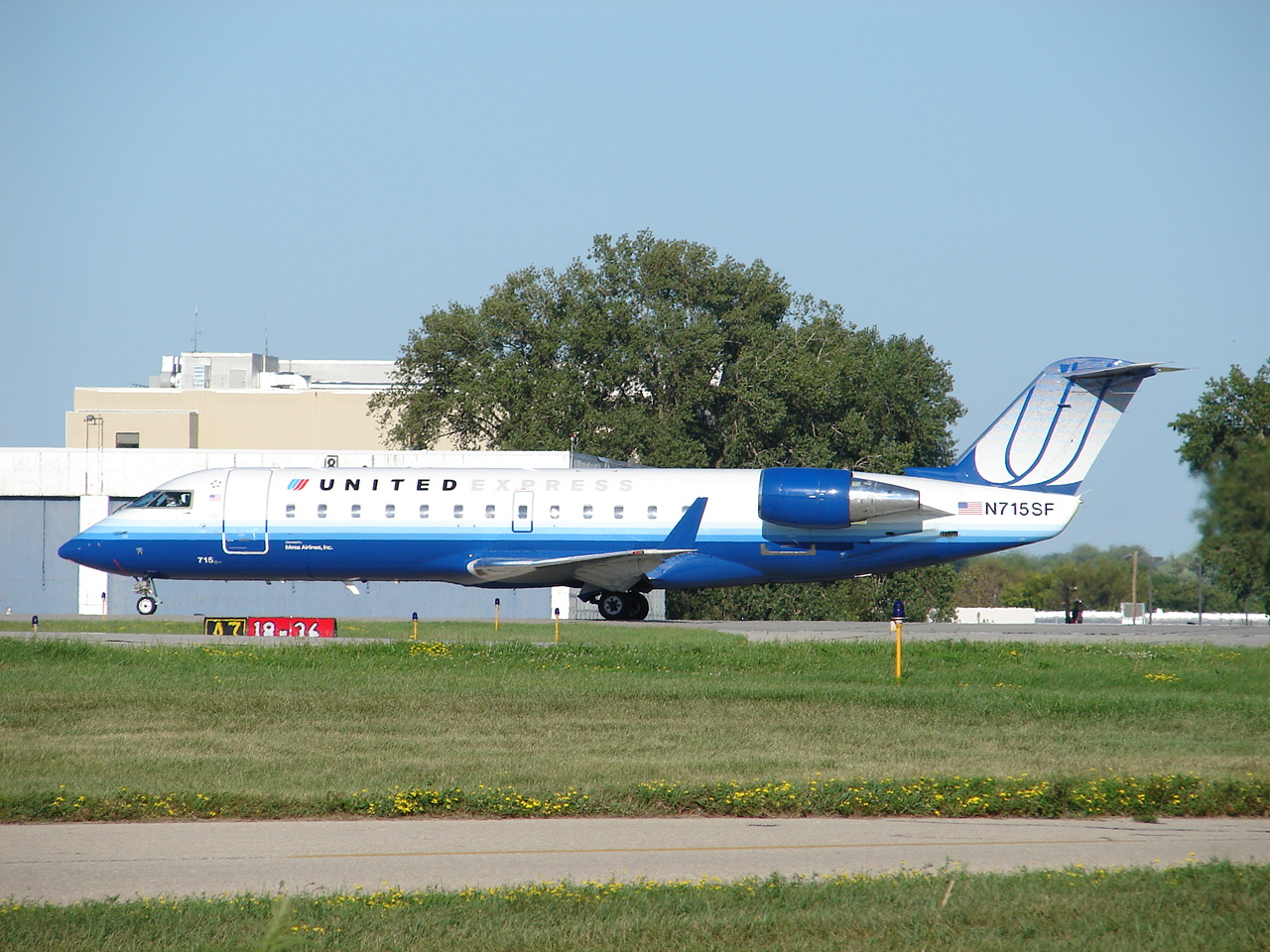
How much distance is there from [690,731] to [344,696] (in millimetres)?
5247

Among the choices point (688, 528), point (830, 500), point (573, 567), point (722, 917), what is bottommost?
point (722, 917)

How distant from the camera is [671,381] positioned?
6644cm

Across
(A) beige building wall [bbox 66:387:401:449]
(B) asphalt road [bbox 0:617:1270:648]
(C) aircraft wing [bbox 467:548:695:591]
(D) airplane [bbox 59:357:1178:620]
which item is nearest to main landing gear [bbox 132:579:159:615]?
(B) asphalt road [bbox 0:617:1270:648]

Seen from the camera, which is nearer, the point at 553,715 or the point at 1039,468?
the point at 553,715

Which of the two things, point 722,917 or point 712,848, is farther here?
point 712,848

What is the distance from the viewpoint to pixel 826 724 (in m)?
15.5

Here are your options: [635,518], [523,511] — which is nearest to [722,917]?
[635,518]

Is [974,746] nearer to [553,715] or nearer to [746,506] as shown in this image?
[553,715]

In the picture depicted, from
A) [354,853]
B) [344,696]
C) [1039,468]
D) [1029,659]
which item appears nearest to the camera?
[354,853]

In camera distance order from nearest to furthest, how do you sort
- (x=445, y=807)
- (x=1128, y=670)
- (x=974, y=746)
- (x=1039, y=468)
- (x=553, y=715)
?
1. (x=445, y=807)
2. (x=974, y=746)
3. (x=553, y=715)
4. (x=1128, y=670)
5. (x=1039, y=468)

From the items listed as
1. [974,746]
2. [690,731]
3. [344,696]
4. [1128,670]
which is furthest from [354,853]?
[1128,670]

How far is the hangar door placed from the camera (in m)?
32.1

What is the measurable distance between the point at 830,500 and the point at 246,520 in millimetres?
14402

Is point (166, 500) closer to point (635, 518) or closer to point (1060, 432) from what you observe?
point (635, 518)
